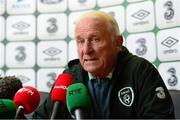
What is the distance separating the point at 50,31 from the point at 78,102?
1.56 m

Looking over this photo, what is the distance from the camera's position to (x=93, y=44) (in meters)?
1.23

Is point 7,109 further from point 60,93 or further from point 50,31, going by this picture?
point 50,31

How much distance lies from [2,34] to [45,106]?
1.13m

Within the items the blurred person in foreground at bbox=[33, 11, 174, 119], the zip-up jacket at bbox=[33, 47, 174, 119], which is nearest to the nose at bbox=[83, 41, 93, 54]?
the blurred person in foreground at bbox=[33, 11, 174, 119]

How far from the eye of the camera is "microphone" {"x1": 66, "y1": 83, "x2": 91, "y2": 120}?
0.76 meters

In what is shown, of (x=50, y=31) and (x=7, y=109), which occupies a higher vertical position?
(x=50, y=31)

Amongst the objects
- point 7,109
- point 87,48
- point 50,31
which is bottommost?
point 7,109

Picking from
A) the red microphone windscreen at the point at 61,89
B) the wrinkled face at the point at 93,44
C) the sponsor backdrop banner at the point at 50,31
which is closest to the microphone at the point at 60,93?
the red microphone windscreen at the point at 61,89

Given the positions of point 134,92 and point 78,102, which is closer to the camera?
point 78,102

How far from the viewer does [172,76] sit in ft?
6.22

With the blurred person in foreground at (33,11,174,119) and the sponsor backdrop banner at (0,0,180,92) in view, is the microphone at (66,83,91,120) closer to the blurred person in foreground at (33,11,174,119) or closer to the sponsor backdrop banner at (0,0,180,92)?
the blurred person in foreground at (33,11,174,119)

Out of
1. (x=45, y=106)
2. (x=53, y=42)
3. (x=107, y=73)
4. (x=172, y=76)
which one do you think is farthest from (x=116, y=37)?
(x=53, y=42)

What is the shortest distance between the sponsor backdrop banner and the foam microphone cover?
1.18 meters

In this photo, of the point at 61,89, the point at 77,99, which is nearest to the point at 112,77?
the point at 61,89
